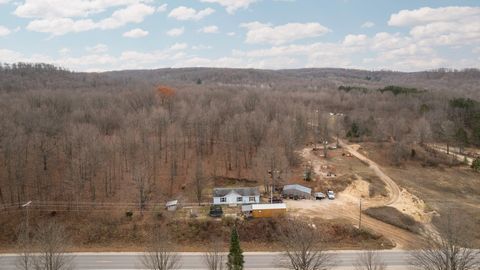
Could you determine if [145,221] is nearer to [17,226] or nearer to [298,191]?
[17,226]

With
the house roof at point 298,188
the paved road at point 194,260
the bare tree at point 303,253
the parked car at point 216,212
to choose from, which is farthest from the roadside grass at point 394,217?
the parked car at point 216,212

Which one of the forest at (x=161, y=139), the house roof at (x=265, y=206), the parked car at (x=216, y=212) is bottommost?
the parked car at (x=216, y=212)

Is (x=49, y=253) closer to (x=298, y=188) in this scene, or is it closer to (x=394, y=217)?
(x=298, y=188)

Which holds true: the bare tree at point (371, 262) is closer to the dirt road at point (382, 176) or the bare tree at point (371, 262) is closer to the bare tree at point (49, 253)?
the dirt road at point (382, 176)

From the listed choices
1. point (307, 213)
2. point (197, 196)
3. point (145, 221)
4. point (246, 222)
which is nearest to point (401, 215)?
point (307, 213)

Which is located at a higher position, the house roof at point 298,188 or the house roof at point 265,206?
the house roof at point 298,188

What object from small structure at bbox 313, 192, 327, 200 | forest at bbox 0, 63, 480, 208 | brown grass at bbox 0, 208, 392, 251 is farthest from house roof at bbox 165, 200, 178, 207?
small structure at bbox 313, 192, 327, 200
